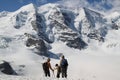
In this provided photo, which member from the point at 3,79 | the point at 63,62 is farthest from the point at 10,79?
the point at 63,62

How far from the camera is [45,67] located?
55625mm

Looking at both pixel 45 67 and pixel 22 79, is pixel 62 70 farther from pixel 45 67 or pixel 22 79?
pixel 22 79

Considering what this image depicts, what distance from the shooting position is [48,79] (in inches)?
1847

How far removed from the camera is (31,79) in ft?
151

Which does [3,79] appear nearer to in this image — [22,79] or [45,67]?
[22,79]

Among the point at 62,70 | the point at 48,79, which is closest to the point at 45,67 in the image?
the point at 62,70

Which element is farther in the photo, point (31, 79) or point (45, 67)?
point (45, 67)

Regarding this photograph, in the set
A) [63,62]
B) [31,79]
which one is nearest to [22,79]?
[31,79]

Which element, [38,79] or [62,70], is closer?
[38,79]

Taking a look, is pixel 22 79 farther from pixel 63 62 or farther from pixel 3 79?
pixel 63 62

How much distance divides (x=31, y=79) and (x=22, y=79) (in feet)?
3.42

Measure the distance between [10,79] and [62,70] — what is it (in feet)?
36.1

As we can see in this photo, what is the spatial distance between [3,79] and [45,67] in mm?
11948

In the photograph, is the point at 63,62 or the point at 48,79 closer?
the point at 48,79
